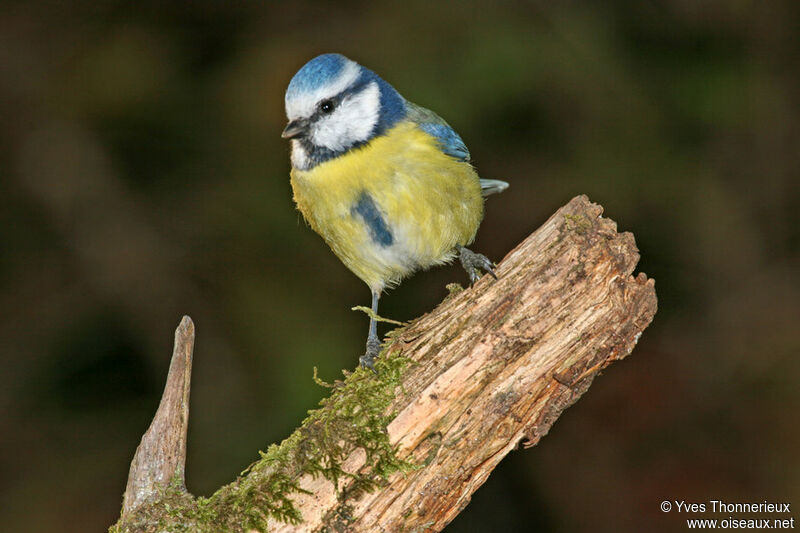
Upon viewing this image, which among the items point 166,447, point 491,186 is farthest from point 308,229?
point 166,447

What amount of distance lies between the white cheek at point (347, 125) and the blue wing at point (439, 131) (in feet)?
0.67

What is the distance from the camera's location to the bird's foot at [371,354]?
2.82 meters

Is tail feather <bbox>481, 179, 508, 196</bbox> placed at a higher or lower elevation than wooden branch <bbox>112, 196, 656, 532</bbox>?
higher

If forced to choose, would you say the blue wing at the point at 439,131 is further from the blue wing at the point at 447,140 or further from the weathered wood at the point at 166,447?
the weathered wood at the point at 166,447

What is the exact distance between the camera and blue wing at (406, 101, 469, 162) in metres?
3.38

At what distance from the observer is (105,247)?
16.1ft

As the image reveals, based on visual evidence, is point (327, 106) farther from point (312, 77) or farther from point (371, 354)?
point (371, 354)

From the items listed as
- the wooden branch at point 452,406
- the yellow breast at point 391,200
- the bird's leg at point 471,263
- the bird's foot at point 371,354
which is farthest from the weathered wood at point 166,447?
the bird's leg at point 471,263

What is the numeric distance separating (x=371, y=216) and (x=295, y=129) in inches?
17.3

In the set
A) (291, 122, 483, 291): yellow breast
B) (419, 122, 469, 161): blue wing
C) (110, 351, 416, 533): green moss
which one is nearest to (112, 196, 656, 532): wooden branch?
(110, 351, 416, 533): green moss

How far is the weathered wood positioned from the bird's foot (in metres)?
0.59

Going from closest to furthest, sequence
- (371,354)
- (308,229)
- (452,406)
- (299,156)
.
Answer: (452,406) → (371,354) → (299,156) → (308,229)

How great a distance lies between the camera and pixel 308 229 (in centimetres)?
477

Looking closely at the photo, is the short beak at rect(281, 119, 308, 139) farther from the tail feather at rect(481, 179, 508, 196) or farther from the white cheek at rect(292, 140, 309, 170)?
the tail feather at rect(481, 179, 508, 196)
